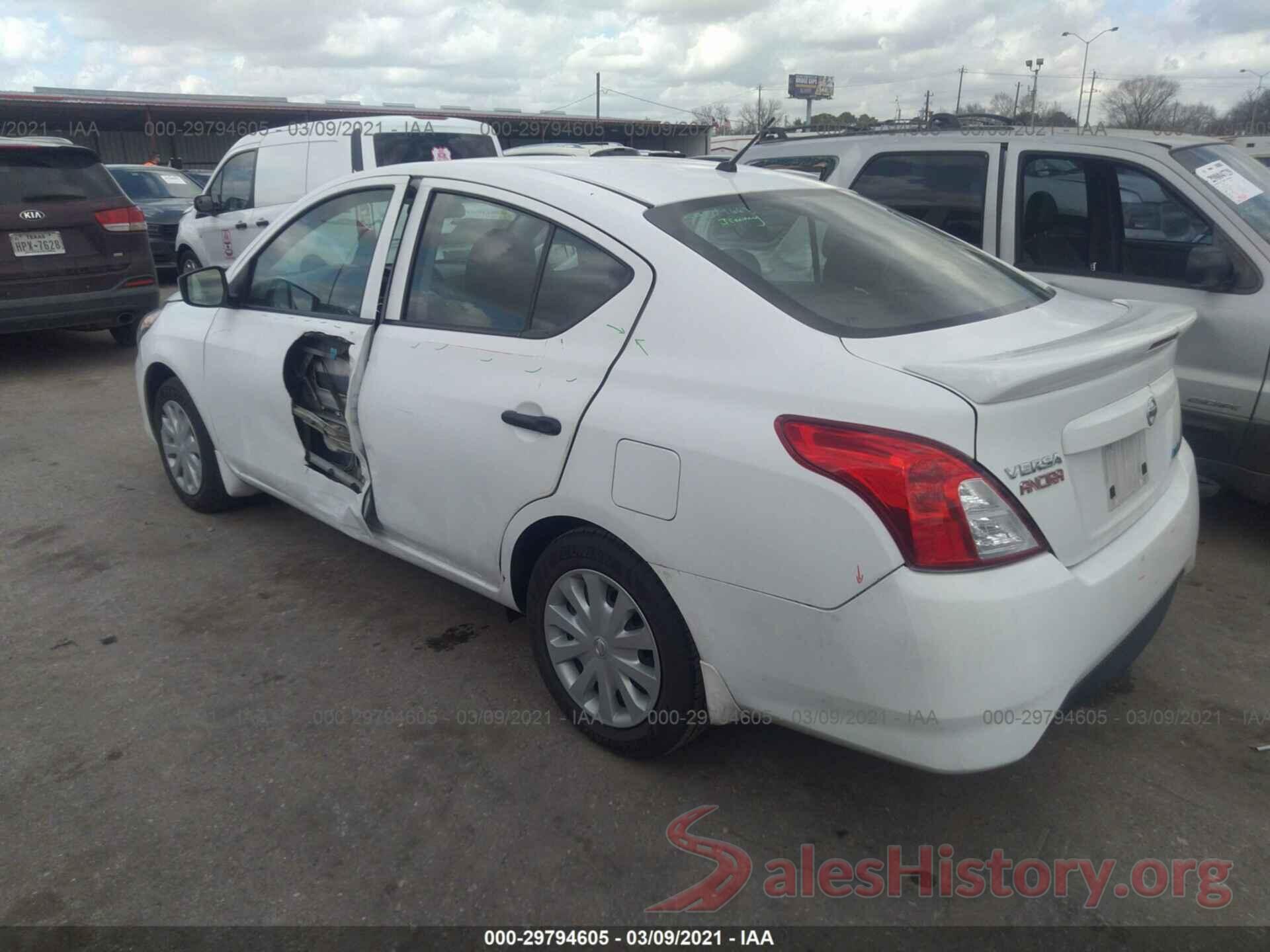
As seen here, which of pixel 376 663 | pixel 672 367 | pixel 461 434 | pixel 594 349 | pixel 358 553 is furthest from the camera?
pixel 358 553

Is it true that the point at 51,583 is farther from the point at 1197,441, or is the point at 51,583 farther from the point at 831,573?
the point at 1197,441

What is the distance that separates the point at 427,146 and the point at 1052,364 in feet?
24.0

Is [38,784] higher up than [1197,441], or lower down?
lower down

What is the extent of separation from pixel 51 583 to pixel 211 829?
2.09 metres

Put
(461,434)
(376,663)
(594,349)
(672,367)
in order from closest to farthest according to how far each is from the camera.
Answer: (672,367) → (594,349) → (461,434) → (376,663)

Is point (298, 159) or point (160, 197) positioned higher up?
point (298, 159)

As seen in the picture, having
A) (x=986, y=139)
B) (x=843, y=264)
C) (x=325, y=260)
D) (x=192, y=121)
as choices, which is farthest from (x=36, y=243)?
(x=192, y=121)

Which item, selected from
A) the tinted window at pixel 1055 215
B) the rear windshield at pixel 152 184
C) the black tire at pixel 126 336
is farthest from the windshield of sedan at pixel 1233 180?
the rear windshield at pixel 152 184

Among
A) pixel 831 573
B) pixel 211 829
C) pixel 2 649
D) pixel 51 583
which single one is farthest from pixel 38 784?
pixel 831 573

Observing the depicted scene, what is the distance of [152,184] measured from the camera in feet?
46.9

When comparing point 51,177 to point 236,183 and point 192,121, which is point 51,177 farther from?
point 192,121

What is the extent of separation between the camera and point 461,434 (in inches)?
117

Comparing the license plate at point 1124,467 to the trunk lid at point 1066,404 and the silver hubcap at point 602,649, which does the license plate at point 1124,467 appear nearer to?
the trunk lid at point 1066,404

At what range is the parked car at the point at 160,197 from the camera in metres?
13.2
